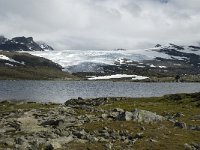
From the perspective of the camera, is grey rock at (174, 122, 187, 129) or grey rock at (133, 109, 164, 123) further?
grey rock at (133, 109, 164, 123)

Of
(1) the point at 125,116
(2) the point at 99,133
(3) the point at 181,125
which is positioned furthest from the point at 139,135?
(1) the point at 125,116

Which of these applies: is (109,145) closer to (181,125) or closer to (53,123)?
(53,123)

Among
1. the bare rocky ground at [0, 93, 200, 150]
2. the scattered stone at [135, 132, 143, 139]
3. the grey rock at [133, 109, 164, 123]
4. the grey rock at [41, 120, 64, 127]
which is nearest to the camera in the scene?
the bare rocky ground at [0, 93, 200, 150]

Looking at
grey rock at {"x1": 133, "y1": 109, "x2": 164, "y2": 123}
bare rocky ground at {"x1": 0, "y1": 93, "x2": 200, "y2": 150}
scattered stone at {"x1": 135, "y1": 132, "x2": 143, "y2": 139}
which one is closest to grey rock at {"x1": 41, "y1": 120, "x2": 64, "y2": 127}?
bare rocky ground at {"x1": 0, "y1": 93, "x2": 200, "y2": 150}

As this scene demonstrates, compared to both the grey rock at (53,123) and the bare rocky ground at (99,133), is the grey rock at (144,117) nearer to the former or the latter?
the bare rocky ground at (99,133)

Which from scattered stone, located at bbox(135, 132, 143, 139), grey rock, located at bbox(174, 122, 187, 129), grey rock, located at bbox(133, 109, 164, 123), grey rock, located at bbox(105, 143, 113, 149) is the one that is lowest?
grey rock, located at bbox(105, 143, 113, 149)

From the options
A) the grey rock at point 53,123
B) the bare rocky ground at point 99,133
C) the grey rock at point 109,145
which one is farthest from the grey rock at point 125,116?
the grey rock at point 109,145

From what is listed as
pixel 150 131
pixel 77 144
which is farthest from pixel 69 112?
pixel 77 144

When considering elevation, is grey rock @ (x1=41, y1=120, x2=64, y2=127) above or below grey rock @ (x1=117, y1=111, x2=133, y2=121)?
below

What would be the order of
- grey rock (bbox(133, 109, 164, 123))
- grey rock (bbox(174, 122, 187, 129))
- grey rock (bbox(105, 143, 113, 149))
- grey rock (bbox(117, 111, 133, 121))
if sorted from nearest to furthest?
grey rock (bbox(105, 143, 113, 149)), grey rock (bbox(174, 122, 187, 129)), grey rock (bbox(117, 111, 133, 121)), grey rock (bbox(133, 109, 164, 123))

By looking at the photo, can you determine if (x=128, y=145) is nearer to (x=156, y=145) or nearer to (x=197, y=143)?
(x=156, y=145)

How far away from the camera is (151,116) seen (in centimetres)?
6253

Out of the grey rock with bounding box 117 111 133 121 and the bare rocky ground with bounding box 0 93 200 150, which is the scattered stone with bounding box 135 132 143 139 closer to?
the bare rocky ground with bounding box 0 93 200 150

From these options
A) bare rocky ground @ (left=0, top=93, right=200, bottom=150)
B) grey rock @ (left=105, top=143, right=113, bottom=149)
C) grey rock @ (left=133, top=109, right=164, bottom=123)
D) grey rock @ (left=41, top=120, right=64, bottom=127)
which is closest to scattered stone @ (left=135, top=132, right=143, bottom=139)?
bare rocky ground @ (left=0, top=93, right=200, bottom=150)
